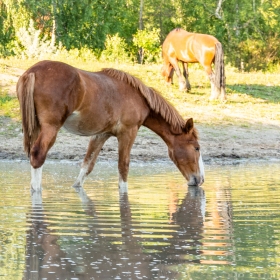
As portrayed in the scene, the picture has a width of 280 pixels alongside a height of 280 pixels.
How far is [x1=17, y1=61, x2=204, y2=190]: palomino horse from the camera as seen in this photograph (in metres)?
8.27

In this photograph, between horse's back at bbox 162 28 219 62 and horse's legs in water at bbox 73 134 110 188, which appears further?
horse's back at bbox 162 28 219 62

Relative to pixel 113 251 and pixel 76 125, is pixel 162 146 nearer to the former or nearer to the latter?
pixel 76 125

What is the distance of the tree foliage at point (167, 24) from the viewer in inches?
1347

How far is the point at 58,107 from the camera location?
27.3 feet

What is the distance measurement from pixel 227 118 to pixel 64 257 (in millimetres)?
11847

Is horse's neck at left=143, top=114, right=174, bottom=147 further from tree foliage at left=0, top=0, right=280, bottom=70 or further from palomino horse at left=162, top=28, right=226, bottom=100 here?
tree foliage at left=0, top=0, right=280, bottom=70

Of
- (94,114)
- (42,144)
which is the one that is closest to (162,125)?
(94,114)

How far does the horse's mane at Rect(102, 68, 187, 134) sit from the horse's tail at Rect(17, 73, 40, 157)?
5.00 feet

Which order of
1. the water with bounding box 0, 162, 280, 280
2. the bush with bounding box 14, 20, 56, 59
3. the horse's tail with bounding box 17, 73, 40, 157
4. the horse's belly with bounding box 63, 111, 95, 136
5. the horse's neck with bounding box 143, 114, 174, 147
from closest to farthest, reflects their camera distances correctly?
1. the water with bounding box 0, 162, 280, 280
2. the horse's tail with bounding box 17, 73, 40, 157
3. the horse's belly with bounding box 63, 111, 95, 136
4. the horse's neck with bounding box 143, 114, 174, 147
5. the bush with bounding box 14, 20, 56, 59


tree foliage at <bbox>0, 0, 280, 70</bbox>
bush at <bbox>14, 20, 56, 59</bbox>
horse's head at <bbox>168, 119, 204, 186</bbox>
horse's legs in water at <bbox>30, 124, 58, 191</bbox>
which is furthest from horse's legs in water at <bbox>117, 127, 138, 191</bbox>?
tree foliage at <bbox>0, 0, 280, 70</bbox>

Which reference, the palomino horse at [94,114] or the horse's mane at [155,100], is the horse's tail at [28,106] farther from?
the horse's mane at [155,100]

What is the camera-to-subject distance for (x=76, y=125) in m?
8.90

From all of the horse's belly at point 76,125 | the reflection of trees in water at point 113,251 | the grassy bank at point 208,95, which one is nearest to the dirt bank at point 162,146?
the grassy bank at point 208,95

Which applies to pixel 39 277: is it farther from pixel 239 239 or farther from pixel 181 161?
pixel 181 161
